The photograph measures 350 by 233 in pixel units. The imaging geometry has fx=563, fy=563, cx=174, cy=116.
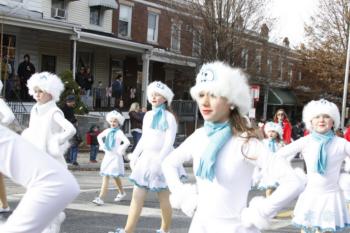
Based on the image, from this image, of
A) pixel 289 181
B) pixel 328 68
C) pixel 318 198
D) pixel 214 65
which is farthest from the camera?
pixel 328 68

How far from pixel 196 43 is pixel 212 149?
22.9 m

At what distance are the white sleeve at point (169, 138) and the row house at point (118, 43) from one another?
13406 mm

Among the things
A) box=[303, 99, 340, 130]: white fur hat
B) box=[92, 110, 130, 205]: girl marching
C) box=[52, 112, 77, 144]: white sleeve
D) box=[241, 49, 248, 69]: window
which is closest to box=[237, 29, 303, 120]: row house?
box=[241, 49, 248, 69]: window

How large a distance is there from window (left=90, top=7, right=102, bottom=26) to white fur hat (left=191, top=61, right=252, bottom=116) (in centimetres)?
2392

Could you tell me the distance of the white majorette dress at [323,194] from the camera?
6199mm

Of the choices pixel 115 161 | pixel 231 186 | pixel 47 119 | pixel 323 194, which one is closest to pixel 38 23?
pixel 115 161

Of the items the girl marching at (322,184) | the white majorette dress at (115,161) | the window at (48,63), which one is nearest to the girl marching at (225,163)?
the girl marching at (322,184)

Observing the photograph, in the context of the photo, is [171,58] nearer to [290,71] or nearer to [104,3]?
[104,3]

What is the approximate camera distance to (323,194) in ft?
20.8


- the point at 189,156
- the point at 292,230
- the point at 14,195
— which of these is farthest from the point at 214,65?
the point at 14,195

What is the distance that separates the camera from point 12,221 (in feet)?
5.66

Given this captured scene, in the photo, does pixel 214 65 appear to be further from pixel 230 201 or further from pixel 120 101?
pixel 120 101

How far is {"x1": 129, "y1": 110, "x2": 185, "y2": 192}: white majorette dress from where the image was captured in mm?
6941

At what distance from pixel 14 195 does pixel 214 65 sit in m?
6.53
